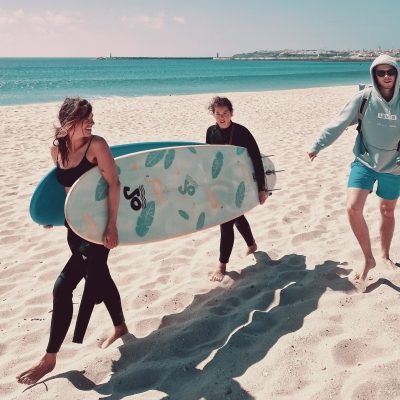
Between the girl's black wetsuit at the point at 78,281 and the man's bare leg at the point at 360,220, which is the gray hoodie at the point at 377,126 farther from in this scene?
the girl's black wetsuit at the point at 78,281

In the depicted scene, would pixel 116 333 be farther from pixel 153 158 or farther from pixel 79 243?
pixel 153 158

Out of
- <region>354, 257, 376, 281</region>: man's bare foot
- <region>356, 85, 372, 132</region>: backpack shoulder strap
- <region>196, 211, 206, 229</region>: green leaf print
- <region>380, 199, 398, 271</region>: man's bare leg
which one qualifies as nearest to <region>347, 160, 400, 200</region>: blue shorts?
<region>380, 199, 398, 271</region>: man's bare leg

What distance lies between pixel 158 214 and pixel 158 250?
1078mm

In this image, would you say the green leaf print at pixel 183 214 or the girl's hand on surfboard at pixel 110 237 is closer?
the girl's hand on surfboard at pixel 110 237

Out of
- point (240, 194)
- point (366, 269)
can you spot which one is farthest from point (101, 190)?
point (366, 269)

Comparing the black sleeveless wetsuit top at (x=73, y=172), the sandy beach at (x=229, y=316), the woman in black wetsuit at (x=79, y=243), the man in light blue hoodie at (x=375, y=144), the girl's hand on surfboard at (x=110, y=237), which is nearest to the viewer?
the sandy beach at (x=229, y=316)

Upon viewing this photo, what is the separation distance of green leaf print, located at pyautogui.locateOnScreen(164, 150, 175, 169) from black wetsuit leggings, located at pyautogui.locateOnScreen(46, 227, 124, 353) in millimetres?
962

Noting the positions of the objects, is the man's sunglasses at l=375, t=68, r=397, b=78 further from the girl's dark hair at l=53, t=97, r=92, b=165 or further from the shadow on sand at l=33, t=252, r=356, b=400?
the girl's dark hair at l=53, t=97, r=92, b=165

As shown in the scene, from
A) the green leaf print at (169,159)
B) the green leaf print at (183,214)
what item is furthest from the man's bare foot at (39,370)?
the green leaf print at (169,159)

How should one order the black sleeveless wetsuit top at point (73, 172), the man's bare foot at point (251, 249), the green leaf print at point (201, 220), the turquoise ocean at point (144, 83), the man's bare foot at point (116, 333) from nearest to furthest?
the black sleeveless wetsuit top at point (73, 172) < the man's bare foot at point (116, 333) < the green leaf print at point (201, 220) < the man's bare foot at point (251, 249) < the turquoise ocean at point (144, 83)

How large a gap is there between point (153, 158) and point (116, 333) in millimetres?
1276

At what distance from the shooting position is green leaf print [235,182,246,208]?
3863mm

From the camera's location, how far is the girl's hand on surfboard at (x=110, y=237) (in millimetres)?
2764

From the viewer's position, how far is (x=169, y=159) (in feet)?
11.6
